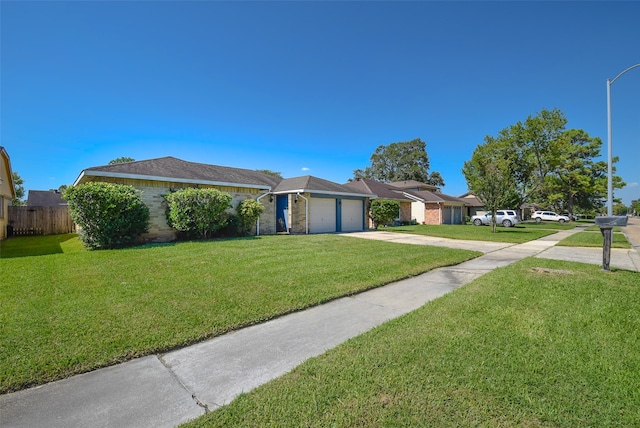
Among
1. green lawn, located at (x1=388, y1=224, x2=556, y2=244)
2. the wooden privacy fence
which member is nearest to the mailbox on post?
green lawn, located at (x1=388, y1=224, x2=556, y2=244)

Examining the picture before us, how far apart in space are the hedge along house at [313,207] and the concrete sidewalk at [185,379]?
1246 cm

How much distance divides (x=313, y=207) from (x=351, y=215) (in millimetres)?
3911

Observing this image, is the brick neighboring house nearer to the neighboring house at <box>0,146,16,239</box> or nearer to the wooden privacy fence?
the wooden privacy fence

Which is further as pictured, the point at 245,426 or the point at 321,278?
the point at 321,278

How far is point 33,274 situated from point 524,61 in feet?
61.1

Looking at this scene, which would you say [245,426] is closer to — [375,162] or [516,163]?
[516,163]

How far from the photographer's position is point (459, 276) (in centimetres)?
665

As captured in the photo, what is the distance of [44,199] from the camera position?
91.2ft

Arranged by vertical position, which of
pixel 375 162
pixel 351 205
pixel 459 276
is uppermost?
pixel 375 162

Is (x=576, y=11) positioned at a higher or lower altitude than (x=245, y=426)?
higher

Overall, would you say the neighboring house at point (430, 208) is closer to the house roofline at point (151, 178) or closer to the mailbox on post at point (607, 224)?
the house roofline at point (151, 178)

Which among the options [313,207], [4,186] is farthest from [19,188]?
[313,207]

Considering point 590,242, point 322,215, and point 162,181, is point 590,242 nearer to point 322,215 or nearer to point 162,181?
point 322,215

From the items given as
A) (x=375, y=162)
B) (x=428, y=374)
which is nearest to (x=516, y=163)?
(x=375, y=162)
